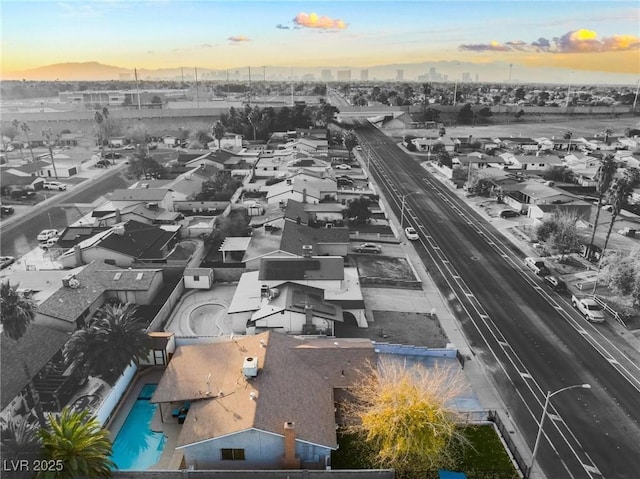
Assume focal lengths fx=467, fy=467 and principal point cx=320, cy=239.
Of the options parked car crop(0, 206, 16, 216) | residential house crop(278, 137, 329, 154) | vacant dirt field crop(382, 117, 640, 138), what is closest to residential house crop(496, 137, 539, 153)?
vacant dirt field crop(382, 117, 640, 138)

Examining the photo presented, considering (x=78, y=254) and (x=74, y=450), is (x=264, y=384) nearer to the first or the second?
(x=74, y=450)

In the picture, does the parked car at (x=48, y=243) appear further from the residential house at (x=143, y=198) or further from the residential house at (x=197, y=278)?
the residential house at (x=197, y=278)

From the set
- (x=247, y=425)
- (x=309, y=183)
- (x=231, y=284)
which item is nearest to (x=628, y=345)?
(x=247, y=425)

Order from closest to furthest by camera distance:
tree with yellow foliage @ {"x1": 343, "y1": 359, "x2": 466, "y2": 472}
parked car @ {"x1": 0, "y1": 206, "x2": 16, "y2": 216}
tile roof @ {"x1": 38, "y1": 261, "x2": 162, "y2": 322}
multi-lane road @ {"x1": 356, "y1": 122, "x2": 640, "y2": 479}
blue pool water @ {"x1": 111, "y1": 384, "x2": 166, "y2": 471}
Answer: tree with yellow foliage @ {"x1": 343, "y1": 359, "x2": 466, "y2": 472}, blue pool water @ {"x1": 111, "y1": 384, "x2": 166, "y2": 471}, multi-lane road @ {"x1": 356, "y1": 122, "x2": 640, "y2": 479}, tile roof @ {"x1": 38, "y1": 261, "x2": 162, "y2": 322}, parked car @ {"x1": 0, "y1": 206, "x2": 16, "y2": 216}

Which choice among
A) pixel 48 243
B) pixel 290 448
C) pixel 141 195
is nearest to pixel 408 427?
pixel 290 448

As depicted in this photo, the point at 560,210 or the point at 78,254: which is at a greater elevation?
the point at 560,210

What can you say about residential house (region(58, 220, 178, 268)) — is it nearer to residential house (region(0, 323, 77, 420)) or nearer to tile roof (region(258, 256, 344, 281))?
tile roof (region(258, 256, 344, 281))
